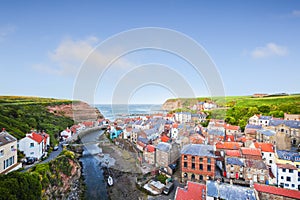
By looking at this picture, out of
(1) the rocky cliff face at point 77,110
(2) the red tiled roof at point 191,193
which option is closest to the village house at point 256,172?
(2) the red tiled roof at point 191,193

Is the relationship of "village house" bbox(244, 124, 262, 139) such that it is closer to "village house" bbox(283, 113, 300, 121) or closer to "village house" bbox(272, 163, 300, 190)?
"village house" bbox(283, 113, 300, 121)

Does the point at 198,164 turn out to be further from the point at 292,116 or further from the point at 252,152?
the point at 292,116

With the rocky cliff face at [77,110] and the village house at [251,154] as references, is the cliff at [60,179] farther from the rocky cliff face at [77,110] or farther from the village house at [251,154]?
A: the rocky cliff face at [77,110]

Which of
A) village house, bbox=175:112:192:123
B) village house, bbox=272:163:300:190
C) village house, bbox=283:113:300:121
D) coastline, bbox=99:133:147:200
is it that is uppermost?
village house, bbox=283:113:300:121

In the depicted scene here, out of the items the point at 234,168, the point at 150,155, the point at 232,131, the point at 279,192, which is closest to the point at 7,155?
the point at 150,155

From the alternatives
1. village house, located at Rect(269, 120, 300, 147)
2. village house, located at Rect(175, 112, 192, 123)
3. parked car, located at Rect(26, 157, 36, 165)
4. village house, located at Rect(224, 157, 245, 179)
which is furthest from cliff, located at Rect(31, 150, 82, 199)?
village house, located at Rect(269, 120, 300, 147)
